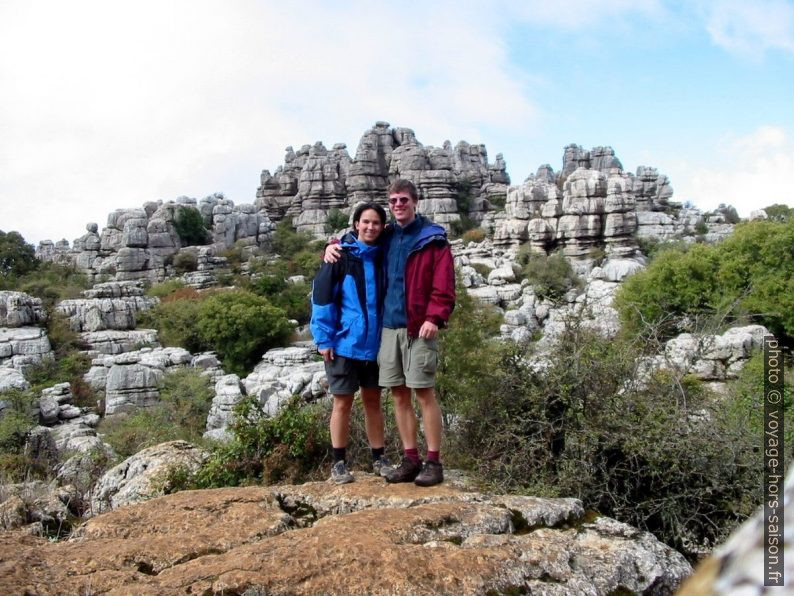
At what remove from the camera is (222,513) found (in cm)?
300

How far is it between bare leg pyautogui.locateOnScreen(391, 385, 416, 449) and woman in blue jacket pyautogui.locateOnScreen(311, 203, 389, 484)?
20 centimetres

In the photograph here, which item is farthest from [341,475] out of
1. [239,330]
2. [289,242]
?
[289,242]

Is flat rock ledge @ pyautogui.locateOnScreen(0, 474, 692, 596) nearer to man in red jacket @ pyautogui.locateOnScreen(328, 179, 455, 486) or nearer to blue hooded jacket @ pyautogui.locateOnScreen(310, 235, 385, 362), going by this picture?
man in red jacket @ pyautogui.locateOnScreen(328, 179, 455, 486)

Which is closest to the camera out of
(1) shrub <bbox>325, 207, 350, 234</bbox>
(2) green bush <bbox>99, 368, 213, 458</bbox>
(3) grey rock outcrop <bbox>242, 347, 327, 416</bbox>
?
(3) grey rock outcrop <bbox>242, 347, 327, 416</bbox>

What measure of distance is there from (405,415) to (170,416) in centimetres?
1272

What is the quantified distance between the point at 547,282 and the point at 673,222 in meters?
12.4

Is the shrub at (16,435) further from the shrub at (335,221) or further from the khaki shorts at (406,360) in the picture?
the shrub at (335,221)

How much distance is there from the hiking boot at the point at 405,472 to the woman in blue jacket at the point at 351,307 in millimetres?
80

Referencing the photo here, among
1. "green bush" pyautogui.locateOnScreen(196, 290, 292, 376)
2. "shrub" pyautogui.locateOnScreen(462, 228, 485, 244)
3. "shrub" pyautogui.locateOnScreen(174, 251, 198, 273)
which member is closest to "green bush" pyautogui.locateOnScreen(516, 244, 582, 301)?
"shrub" pyautogui.locateOnScreen(462, 228, 485, 244)

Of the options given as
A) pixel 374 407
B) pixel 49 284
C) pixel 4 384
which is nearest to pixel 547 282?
pixel 4 384

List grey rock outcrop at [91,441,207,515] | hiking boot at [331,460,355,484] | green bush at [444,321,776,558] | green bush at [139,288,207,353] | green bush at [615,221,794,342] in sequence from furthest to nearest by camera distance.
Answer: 1. green bush at [139,288,207,353]
2. green bush at [615,221,794,342]
3. grey rock outcrop at [91,441,207,515]
4. hiking boot at [331,460,355,484]
5. green bush at [444,321,776,558]

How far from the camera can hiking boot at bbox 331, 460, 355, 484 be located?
11.5 feet

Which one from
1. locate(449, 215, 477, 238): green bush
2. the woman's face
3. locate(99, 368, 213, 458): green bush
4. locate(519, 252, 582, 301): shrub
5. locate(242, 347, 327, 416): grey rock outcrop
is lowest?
locate(99, 368, 213, 458): green bush

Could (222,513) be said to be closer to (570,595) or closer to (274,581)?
(274,581)
